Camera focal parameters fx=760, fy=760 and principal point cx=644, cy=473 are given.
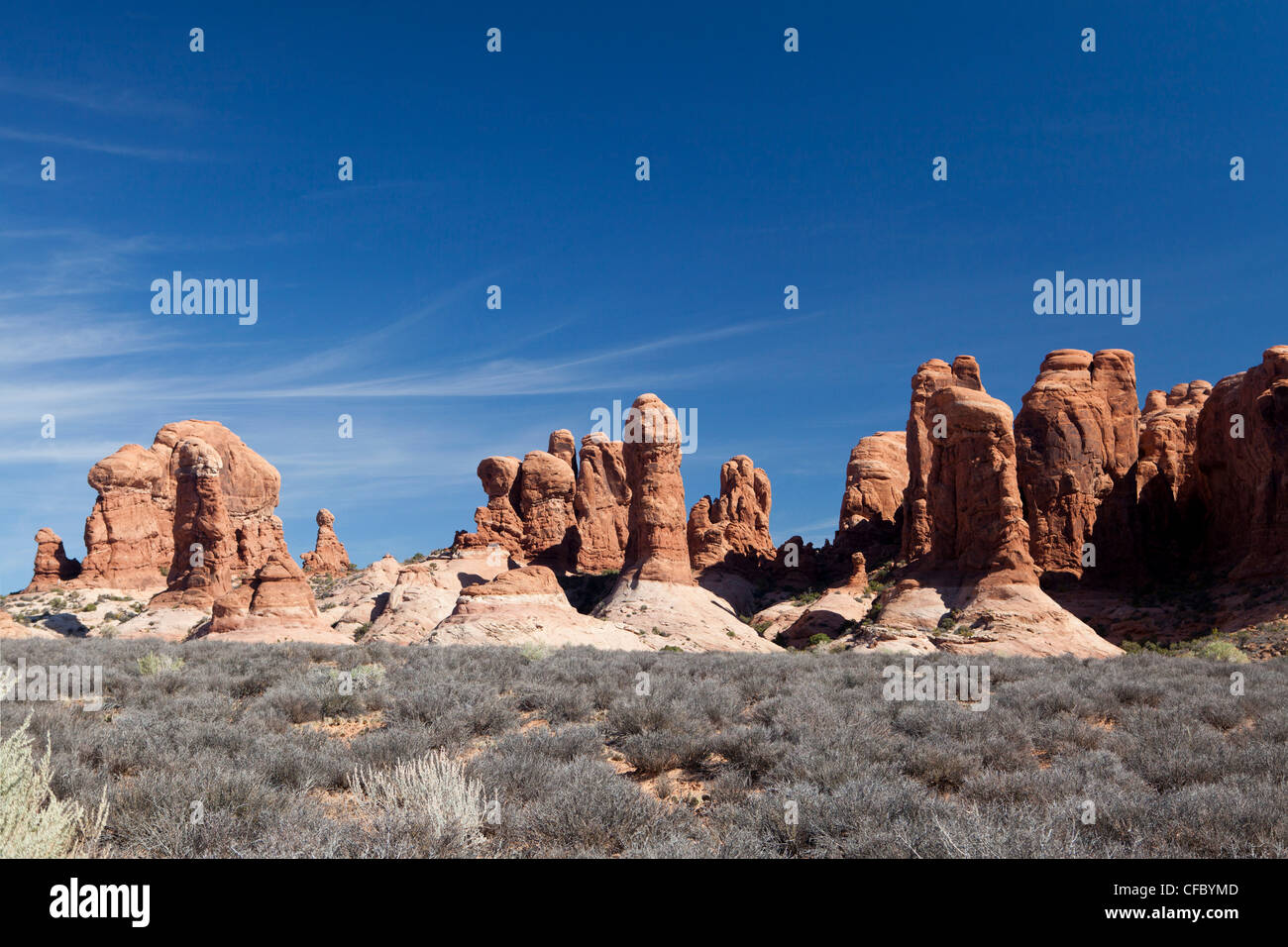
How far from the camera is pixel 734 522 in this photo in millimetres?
57969

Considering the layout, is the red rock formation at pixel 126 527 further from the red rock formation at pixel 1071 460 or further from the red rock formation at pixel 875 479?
the red rock formation at pixel 1071 460

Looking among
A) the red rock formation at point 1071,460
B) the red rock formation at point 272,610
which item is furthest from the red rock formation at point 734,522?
the red rock formation at point 272,610

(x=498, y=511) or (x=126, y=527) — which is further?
(x=498, y=511)

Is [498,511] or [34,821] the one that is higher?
[498,511]

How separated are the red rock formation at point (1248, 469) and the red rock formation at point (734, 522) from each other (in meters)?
26.8

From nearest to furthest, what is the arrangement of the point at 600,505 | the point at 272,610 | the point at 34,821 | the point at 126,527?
the point at 34,821 < the point at 272,610 < the point at 126,527 < the point at 600,505

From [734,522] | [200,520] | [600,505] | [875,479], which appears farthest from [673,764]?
[875,479]

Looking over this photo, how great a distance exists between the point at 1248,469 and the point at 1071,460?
7.49m

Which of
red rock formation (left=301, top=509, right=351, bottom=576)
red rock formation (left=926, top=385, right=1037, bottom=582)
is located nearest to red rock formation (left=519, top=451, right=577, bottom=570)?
red rock formation (left=301, top=509, right=351, bottom=576)

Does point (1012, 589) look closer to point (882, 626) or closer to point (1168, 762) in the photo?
point (882, 626)

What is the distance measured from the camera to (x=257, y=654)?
16.4 m

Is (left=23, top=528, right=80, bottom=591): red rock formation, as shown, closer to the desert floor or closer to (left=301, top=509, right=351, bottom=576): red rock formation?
(left=301, top=509, right=351, bottom=576): red rock formation

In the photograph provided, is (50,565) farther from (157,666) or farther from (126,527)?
(157,666)
